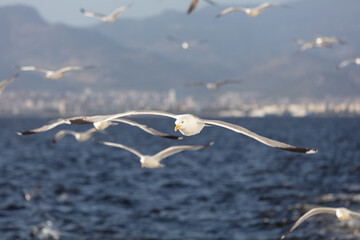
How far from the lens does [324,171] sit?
217ft

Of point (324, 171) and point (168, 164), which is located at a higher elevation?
point (168, 164)

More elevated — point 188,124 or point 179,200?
point 179,200

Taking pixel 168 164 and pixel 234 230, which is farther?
pixel 168 164

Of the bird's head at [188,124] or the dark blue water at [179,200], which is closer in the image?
the bird's head at [188,124]

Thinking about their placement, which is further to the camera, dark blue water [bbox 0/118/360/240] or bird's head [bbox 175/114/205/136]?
dark blue water [bbox 0/118/360/240]

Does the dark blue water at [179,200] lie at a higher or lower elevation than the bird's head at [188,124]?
higher

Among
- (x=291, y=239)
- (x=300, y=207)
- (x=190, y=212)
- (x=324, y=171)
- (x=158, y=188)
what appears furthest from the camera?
(x=324, y=171)

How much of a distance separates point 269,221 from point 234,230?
348 cm

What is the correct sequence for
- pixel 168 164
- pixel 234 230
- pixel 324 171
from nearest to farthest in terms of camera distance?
1. pixel 234 230
2. pixel 324 171
3. pixel 168 164

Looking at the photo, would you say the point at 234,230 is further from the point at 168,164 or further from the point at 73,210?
the point at 168,164

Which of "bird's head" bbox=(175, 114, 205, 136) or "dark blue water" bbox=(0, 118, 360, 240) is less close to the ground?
"dark blue water" bbox=(0, 118, 360, 240)

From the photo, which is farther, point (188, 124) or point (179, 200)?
point (179, 200)

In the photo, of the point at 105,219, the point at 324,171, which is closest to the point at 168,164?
the point at 324,171

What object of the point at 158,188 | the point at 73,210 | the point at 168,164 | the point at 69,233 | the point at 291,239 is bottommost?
the point at 291,239
